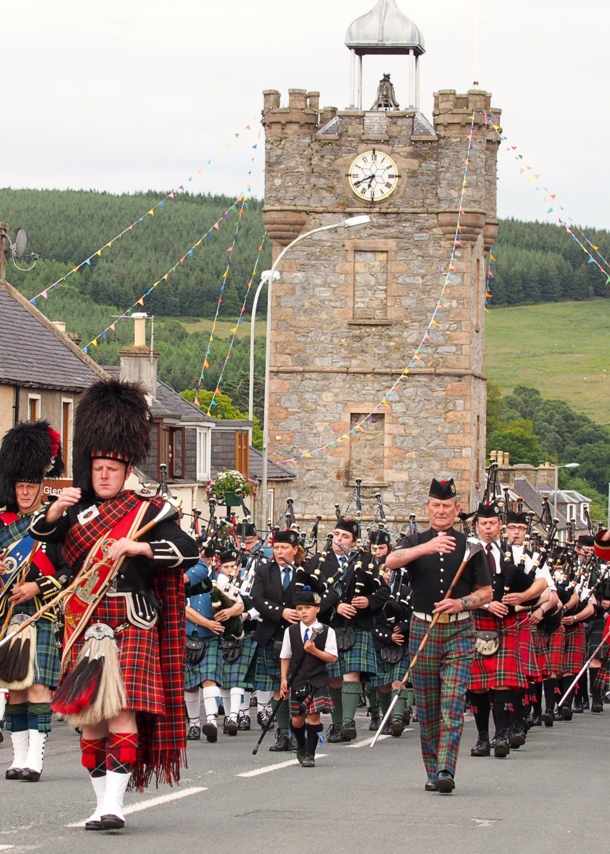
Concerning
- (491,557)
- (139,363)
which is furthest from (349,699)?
(139,363)

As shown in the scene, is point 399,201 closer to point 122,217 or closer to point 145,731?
point 145,731

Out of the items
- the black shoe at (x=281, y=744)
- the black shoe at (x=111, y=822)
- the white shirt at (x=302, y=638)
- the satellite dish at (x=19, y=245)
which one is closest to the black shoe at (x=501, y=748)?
the white shirt at (x=302, y=638)

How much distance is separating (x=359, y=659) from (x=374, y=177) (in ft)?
99.4

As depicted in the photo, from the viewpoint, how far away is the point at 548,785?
1228 centimetres

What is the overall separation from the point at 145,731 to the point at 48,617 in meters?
3.06

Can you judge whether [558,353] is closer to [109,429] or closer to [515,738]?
[515,738]

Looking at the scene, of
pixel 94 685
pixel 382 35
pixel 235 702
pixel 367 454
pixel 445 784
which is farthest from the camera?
pixel 382 35

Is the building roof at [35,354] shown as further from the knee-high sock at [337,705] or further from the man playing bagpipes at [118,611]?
the man playing bagpipes at [118,611]

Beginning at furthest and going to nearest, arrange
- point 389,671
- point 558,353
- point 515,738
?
point 558,353 < point 389,671 < point 515,738

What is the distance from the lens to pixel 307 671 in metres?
14.0

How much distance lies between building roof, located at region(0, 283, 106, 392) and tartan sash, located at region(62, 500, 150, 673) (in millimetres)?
23868

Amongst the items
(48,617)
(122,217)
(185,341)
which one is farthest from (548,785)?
(122,217)

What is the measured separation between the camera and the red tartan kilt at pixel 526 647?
15162 mm

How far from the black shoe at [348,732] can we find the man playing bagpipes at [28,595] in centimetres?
393
